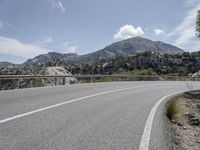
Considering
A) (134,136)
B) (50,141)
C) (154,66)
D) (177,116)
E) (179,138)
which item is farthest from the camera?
(154,66)

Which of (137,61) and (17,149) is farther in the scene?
(137,61)

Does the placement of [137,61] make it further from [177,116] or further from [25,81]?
[177,116]

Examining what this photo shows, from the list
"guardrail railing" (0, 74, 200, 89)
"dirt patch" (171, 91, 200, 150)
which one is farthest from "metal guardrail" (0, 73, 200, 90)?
"dirt patch" (171, 91, 200, 150)

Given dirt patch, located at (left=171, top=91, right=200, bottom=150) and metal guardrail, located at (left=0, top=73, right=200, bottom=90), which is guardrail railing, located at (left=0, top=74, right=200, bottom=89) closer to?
metal guardrail, located at (left=0, top=73, right=200, bottom=90)

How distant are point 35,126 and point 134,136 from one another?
227 cm

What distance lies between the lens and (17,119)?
7.04 meters

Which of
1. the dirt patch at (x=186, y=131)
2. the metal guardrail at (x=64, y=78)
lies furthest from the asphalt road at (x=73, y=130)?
the metal guardrail at (x=64, y=78)

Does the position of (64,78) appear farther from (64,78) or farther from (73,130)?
(73,130)

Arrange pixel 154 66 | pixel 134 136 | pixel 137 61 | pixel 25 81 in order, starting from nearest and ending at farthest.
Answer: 1. pixel 134 136
2. pixel 25 81
3. pixel 154 66
4. pixel 137 61

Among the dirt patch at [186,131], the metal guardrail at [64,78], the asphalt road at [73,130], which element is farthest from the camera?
the metal guardrail at [64,78]

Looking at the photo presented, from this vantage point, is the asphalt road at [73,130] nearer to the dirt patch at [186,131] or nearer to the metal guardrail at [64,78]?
the dirt patch at [186,131]

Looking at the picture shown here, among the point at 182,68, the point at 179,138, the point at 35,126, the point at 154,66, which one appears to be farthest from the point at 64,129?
the point at 154,66

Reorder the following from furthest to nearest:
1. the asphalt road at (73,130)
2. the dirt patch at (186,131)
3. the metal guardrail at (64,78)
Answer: the metal guardrail at (64,78) < the dirt patch at (186,131) < the asphalt road at (73,130)

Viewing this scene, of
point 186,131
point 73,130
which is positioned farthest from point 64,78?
point 73,130
